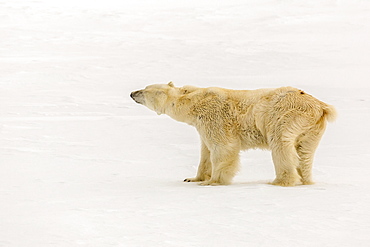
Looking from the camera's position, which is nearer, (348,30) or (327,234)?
(327,234)

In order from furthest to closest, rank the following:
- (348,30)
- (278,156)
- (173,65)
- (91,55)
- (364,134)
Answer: (348,30) → (91,55) → (173,65) → (364,134) → (278,156)

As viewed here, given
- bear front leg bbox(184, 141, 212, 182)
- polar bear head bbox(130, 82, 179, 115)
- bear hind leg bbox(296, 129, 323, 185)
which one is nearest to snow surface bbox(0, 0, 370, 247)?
bear hind leg bbox(296, 129, 323, 185)

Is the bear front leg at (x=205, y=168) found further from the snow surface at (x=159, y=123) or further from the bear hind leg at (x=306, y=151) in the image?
the bear hind leg at (x=306, y=151)

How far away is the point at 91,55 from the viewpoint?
20.2 m

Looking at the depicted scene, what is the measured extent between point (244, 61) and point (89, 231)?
15.3 m

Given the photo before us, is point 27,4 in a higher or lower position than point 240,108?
higher

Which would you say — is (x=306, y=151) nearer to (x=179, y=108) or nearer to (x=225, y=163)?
(x=225, y=163)

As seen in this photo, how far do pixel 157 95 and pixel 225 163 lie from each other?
1.14 meters

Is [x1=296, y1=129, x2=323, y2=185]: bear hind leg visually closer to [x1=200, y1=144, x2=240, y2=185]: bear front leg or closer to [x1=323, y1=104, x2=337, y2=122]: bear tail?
[x1=323, y1=104, x2=337, y2=122]: bear tail

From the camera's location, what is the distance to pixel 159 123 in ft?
38.1

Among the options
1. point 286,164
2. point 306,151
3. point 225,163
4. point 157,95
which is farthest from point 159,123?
point 286,164

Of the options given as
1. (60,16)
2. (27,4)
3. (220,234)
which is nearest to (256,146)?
(220,234)

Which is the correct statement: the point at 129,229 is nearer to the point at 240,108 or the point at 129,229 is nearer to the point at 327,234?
the point at 327,234

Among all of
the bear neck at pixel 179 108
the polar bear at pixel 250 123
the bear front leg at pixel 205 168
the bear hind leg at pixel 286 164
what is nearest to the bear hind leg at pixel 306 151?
the polar bear at pixel 250 123
